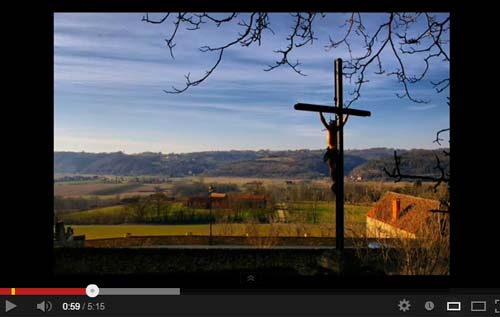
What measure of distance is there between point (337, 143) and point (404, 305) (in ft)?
3.26

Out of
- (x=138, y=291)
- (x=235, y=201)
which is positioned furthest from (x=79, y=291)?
(x=235, y=201)

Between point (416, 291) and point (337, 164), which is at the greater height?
point (337, 164)

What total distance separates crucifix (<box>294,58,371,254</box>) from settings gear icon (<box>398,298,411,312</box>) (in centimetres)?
75

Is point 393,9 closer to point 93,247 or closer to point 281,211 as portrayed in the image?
point 281,211

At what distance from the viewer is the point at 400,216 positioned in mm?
2578

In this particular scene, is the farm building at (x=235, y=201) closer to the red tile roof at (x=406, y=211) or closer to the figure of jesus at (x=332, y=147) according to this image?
the figure of jesus at (x=332, y=147)
